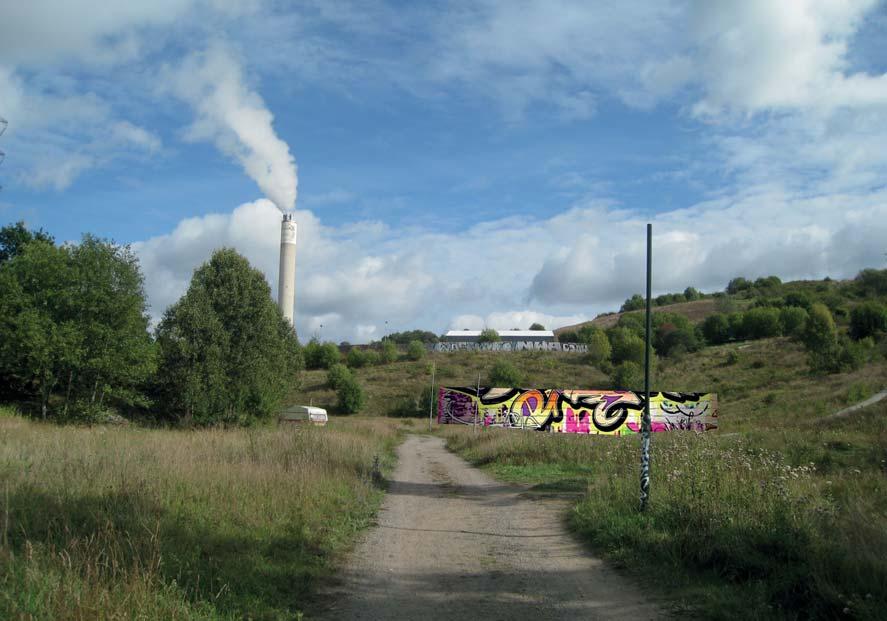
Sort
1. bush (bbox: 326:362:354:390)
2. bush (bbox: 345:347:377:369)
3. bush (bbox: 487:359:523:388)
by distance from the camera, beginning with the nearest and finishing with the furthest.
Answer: bush (bbox: 326:362:354:390), bush (bbox: 487:359:523:388), bush (bbox: 345:347:377:369)

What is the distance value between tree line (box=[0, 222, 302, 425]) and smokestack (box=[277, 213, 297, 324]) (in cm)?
1264

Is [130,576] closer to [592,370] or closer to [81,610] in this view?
[81,610]

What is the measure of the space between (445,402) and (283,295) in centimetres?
1805

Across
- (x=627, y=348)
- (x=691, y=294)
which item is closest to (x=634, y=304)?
(x=691, y=294)

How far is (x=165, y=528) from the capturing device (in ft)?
23.5

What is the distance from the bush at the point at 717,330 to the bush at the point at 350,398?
5669 centimetres

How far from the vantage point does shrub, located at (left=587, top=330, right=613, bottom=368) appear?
82.1 meters

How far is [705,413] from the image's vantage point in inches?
1464

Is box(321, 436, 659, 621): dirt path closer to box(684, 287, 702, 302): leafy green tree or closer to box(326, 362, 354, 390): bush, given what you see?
box(326, 362, 354, 390): bush

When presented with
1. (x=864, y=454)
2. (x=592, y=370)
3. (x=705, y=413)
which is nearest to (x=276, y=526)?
(x=864, y=454)

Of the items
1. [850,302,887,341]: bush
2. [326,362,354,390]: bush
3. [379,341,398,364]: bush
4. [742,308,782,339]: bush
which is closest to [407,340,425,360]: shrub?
[379,341,398,364]: bush

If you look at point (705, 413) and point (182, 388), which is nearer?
point (182, 388)

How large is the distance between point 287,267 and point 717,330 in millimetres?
70371

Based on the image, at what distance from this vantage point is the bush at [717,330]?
3716 inches
